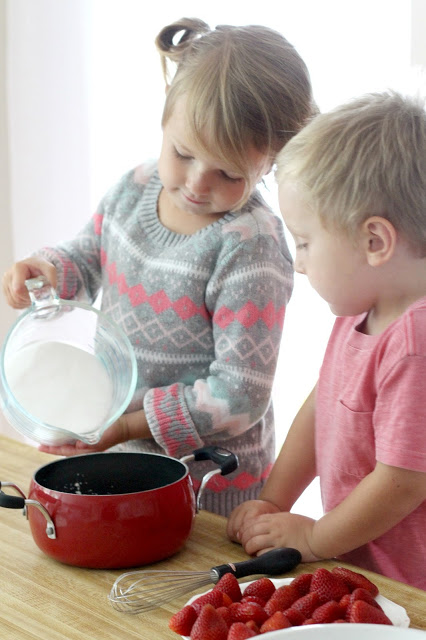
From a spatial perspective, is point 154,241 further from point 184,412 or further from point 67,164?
point 67,164

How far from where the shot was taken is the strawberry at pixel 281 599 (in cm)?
67

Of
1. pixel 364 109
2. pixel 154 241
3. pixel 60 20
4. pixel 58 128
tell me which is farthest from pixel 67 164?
pixel 364 109

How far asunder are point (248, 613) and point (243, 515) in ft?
0.81

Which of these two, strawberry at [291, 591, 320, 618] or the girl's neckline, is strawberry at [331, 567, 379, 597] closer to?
strawberry at [291, 591, 320, 618]

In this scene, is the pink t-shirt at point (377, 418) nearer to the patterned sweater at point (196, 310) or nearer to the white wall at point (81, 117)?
the patterned sweater at point (196, 310)

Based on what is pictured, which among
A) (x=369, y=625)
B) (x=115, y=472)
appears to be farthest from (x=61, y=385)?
(x=369, y=625)

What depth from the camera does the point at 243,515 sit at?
899 mm

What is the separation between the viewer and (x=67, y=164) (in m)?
2.26

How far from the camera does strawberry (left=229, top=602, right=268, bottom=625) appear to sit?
0.65m

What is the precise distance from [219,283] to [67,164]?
127cm

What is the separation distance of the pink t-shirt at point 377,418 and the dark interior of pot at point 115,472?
0.19 m

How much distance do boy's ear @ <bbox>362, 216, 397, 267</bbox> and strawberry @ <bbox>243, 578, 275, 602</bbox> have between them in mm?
Result: 325

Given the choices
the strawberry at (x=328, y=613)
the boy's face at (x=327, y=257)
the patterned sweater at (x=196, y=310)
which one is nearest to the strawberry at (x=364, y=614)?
the strawberry at (x=328, y=613)

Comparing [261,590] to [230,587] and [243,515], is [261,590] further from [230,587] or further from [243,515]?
[243,515]
